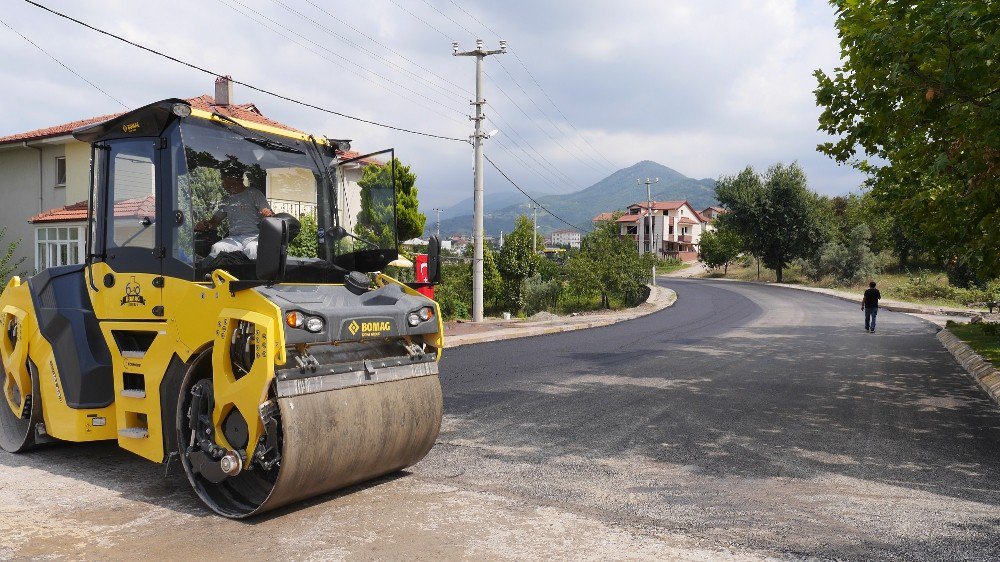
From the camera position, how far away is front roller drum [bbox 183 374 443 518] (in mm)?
4926

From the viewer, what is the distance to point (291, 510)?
5.38 meters

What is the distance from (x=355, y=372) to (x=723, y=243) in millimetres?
71935

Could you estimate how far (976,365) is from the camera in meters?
13.7

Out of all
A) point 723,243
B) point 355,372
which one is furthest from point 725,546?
point 723,243

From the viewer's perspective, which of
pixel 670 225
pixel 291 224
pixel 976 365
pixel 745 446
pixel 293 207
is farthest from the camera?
pixel 670 225

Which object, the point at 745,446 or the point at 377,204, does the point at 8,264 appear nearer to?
the point at 377,204

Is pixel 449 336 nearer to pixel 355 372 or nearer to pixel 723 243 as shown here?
pixel 355 372

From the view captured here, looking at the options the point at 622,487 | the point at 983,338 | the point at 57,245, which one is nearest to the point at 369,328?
the point at 622,487

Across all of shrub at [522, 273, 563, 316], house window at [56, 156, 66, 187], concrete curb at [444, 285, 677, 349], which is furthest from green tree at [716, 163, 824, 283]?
house window at [56, 156, 66, 187]

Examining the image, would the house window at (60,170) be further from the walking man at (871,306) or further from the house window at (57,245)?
the walking man at (871,306)

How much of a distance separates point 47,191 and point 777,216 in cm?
4884

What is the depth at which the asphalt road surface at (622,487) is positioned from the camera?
4758mm

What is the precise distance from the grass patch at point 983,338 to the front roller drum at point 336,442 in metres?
11.7

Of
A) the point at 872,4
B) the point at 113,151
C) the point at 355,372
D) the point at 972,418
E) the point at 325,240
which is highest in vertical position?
the point at 872,4
